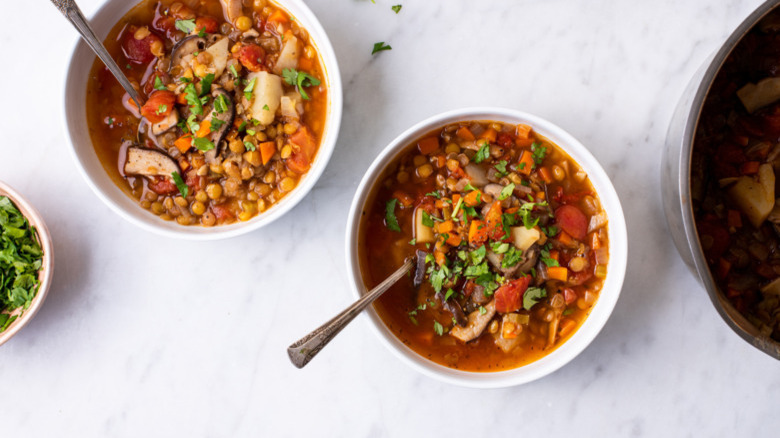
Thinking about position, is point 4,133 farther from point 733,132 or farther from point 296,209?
point 733,132

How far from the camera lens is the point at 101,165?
353 cm

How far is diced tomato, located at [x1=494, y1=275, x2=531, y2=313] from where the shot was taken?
3.26 m

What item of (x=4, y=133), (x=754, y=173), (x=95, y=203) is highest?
(x=4, y=133)

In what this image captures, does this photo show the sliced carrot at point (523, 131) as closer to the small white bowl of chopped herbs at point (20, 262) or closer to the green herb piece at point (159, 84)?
the green herb piece at point (159, 84)

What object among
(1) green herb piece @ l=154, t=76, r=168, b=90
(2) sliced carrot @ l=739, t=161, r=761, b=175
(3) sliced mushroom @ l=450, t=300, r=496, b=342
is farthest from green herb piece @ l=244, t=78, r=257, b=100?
(2) sliced carrot @ l=739, t=161, r=761, b=175

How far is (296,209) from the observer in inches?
150

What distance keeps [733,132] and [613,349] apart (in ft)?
5.07

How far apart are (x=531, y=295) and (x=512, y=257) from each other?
275 millimetres

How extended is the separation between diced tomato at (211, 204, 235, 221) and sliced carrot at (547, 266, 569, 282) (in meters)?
1.93

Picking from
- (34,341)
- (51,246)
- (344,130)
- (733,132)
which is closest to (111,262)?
(51,246)

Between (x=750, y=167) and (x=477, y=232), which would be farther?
(x=750, y=167)

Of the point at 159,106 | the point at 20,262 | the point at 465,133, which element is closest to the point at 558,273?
the point at 465,133

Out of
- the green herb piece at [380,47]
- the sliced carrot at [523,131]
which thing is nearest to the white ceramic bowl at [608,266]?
the sliced carrot at [523,131]

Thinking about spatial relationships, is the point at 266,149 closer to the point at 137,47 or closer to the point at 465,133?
the point at 137,47
